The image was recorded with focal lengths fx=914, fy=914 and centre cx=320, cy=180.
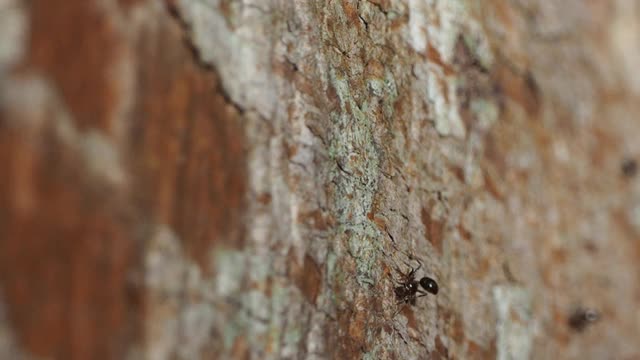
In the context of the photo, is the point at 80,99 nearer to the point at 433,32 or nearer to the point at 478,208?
the point at 433,32

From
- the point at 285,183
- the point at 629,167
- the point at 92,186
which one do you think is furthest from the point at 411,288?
the point at 629,167

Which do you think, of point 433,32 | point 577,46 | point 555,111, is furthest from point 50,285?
point 577,46

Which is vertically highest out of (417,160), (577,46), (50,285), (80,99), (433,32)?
(577,46)

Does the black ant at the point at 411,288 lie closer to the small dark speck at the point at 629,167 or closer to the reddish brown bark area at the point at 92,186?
the reddish brown bark area at the point at 92,186

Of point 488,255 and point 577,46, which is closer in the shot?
point 488,255

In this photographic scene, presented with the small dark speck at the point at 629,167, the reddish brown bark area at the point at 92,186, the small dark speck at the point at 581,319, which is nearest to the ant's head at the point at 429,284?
the reddish brown bark area at the point at 92,186

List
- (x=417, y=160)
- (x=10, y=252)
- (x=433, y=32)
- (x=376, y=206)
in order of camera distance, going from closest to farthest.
A: 1. (x=10, y=252)
2. (x=376, y=206)
3. (x=417, y=160)
4. (x=433, y=32)

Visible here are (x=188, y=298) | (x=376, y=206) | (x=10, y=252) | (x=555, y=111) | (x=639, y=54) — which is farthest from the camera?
(x=639, y=54)

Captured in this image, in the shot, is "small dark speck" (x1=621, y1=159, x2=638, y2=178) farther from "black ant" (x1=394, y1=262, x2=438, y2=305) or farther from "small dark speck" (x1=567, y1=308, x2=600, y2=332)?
"black ant" (x1=394, y1=262, x2=438, y2=305)

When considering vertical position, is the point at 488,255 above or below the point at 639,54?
below
